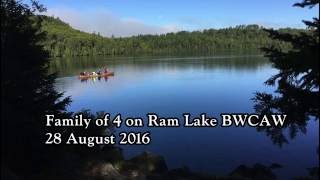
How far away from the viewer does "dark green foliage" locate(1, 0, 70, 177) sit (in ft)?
44.5

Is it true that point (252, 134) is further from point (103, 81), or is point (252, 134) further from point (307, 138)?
point (103, 81)

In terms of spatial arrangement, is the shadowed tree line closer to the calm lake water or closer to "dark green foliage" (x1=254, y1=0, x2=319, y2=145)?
"dark green foliage" (x1=254, y1=0, x2=319, y2=145)

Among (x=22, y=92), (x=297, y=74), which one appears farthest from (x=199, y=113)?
(x=297, y=74)

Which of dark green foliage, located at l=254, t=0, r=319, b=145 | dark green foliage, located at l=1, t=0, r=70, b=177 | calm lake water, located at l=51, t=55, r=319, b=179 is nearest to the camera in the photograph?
dark green foliage, located at l=254, t=0, r=319, b=145

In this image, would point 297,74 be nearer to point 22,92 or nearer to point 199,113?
point 22,92

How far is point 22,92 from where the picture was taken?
1526 centimetres

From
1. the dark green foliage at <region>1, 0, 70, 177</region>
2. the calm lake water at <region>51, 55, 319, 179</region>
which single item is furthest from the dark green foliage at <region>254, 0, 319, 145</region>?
the calm lake water at <region>51, 55, 319, 179</region>

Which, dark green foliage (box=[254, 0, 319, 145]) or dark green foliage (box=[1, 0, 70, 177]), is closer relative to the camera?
dark green foliage (box=[254, 0, 319, 145])

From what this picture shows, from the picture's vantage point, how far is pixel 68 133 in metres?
18.3

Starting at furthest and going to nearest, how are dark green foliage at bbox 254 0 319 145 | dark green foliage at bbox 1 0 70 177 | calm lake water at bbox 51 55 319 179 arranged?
1. calm lake water at bbox 51 55 319 179
2. dark green foliage at bbox 1 0 70 177
3. dark green foliage at bbox 254 0 319 145

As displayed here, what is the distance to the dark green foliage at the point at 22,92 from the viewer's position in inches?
535

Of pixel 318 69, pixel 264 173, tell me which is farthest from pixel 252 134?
pixel 318 69

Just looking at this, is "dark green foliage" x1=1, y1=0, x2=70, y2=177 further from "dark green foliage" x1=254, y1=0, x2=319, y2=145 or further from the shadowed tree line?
"dark green foliage" x1=254, y1=0, x2=319, y2=145

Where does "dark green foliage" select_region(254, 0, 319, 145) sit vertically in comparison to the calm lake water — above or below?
above
